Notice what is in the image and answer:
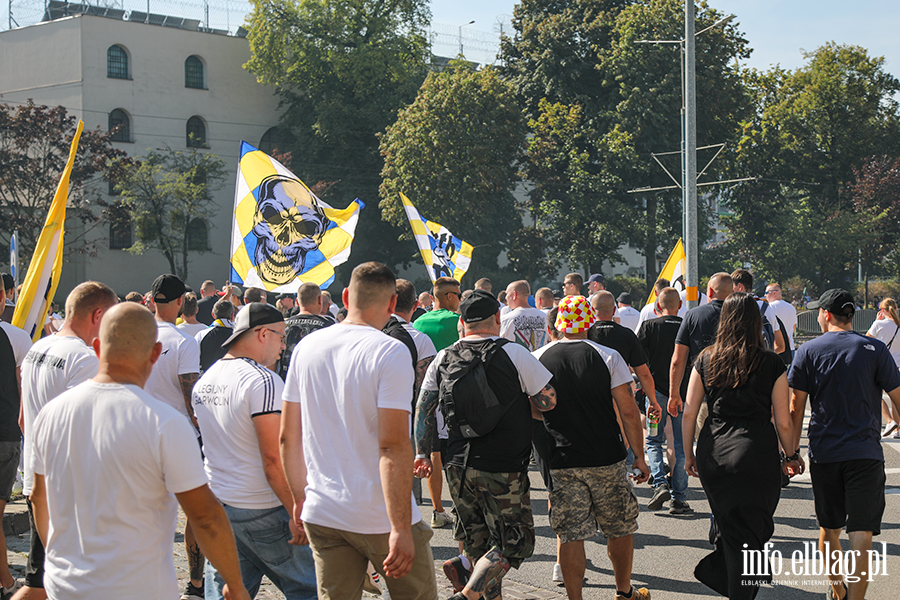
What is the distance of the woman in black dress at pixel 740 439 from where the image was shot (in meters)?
4.82

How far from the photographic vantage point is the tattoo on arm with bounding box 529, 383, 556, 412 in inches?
193

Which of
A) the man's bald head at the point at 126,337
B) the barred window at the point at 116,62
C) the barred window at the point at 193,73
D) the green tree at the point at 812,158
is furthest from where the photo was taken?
the barred window at the point at 193,73

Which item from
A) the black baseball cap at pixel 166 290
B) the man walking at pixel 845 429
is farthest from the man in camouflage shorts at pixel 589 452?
the black baseball cap at pixel 166 290

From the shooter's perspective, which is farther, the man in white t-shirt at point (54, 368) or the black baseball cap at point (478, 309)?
the black baseball cap at point (478, 309)

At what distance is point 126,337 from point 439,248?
12.2 metres

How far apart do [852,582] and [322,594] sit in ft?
10.6

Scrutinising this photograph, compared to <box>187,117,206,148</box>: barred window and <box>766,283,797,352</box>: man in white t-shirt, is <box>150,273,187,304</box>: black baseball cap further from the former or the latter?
<box>187,117,206,148</box>: barred window

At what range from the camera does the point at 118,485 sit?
285cm

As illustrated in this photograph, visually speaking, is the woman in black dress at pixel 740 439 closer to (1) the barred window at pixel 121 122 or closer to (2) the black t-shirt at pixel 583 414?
(2) the black t-shirt at pixel 583 414

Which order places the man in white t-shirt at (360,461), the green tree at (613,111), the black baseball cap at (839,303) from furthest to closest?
1. the green tree at (613,111)
2. the black baseball cap at (839,303)
3. the man in white t-shirt at (360,461)

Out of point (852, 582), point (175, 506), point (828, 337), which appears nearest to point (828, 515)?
point (852, 582)

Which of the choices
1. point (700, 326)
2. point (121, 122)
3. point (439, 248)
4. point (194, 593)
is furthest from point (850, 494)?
point (121, 122)

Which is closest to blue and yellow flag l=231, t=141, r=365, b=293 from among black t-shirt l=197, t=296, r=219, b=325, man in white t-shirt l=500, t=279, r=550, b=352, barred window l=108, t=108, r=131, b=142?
man in white t-shirt l=500, t=279, r=550, b=352

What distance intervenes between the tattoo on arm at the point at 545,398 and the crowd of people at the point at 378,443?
0.01 meters
